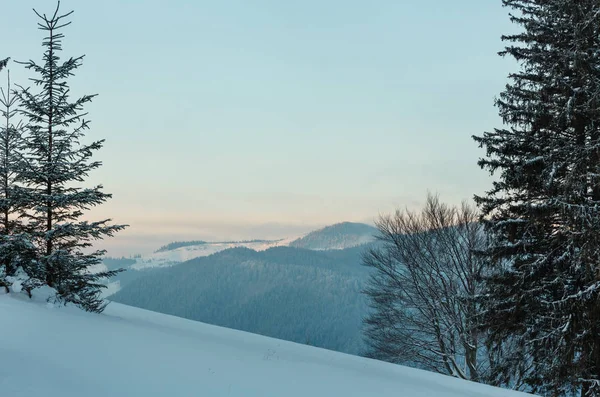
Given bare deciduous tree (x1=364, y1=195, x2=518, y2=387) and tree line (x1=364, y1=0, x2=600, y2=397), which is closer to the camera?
tree line (x1=364, y1=0, x2=600, y2=397)

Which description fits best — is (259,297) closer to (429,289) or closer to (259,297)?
(259,297)

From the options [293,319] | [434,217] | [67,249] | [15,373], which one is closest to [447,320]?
[434,217]

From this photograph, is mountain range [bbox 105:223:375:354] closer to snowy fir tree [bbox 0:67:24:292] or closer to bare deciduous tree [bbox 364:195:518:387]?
bare deciduous tree [bbox 364:195:518:387]

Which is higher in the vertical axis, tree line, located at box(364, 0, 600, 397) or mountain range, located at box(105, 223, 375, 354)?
tree line, located at box(364, 0, 600, 397)

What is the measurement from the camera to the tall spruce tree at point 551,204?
1055 centimetres

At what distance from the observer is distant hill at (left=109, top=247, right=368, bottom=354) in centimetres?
11706

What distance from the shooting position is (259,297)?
13938 cm

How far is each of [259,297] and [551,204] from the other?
13340 centimetres

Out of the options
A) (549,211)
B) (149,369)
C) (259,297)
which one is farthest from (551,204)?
(259,297)

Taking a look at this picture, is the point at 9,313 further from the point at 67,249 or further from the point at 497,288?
the point at 497,288

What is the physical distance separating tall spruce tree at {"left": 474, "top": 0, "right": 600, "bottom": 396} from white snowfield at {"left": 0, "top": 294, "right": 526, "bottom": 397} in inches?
124

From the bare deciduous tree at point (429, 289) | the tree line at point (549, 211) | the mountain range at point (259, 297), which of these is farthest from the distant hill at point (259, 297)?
the tree line at point (549, 211)

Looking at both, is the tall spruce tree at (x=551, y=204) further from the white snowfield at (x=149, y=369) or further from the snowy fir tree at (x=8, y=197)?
the snowy fir tree at (x=8, y=197)

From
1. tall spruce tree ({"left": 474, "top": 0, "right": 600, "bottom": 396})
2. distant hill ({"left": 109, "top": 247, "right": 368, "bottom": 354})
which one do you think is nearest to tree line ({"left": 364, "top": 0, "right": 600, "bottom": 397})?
tall spruce tree ({"left": 474, "top": 0, "right": 600, "bottom": 396})
